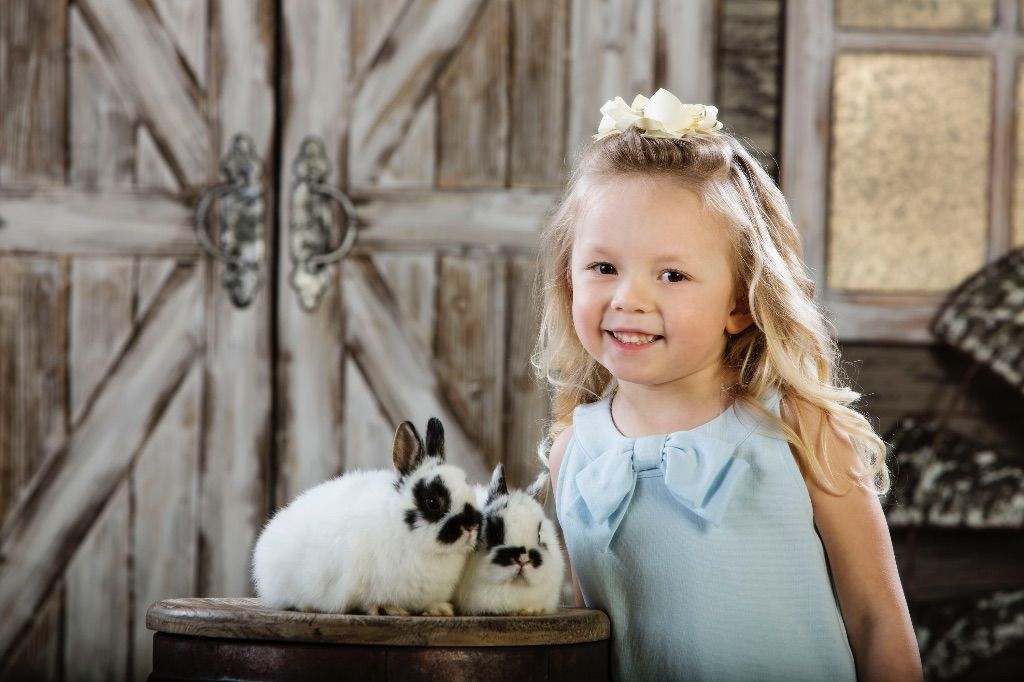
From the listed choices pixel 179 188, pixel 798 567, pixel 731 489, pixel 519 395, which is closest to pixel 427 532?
pixel 731 489

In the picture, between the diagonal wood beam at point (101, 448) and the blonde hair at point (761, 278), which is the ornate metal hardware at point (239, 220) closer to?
the diagonal wood beam at point (101, 448)

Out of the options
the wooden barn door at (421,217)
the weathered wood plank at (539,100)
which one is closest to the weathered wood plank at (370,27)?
the wooden barn door at (421,217)

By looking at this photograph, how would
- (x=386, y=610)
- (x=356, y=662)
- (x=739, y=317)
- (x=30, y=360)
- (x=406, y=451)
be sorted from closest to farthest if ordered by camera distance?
(x=356, y=662)
(x=386, y=610)
(x=406, y=451)
(x=739, y=317)
(x=30, y=360)

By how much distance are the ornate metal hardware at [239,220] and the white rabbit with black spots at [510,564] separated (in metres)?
2.11

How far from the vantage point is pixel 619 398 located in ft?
6.37

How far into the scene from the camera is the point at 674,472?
5.52 ft

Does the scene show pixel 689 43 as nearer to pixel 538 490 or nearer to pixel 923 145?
pixel 923 145

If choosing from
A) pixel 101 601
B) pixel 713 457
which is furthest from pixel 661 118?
pixel 101 601

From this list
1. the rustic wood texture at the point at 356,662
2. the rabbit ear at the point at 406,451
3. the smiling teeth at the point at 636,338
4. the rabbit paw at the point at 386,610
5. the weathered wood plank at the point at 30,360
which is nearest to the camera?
the rustic wood texture at the point at 356,662

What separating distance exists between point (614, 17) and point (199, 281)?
1473 mm

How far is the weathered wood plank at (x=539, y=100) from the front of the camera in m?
3.45

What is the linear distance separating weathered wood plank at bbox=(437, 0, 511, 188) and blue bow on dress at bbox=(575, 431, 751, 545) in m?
1.78

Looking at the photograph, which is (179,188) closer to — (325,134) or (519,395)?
(325,134)

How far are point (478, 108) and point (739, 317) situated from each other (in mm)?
1831
